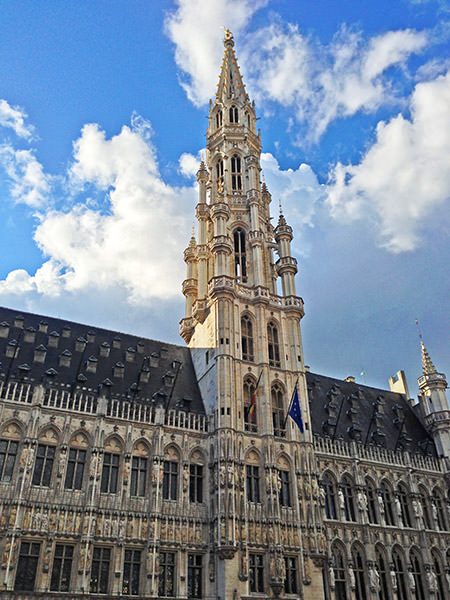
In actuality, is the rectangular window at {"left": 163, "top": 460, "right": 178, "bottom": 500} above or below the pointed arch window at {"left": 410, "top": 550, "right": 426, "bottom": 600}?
above

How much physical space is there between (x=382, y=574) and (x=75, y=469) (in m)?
25.4

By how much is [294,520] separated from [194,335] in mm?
18664

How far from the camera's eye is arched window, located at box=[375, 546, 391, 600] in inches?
1673

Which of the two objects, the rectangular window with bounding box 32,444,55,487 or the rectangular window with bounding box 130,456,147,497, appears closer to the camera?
the rectangular window with bounding box 32,444,55,487

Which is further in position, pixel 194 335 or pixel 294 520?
pixel 194 335

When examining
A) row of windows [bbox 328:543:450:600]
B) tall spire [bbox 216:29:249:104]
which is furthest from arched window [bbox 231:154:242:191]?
row of windows [bbox 328:543:450:600]

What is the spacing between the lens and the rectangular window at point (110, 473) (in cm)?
3659

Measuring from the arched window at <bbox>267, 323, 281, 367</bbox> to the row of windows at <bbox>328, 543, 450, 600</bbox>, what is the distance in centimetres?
1482

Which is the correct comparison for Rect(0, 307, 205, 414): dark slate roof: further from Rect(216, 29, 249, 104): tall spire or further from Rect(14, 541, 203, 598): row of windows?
Rect(216, 29, 249, 104): tall spire

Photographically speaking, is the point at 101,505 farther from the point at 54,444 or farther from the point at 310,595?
the point at 310,595

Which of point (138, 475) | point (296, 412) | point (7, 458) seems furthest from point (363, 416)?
point (7, 458)

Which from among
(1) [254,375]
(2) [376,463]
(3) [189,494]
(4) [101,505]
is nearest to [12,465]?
(4) [101,505]

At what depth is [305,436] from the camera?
143 ft

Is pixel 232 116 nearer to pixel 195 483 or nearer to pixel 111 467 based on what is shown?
pixel 195 483
